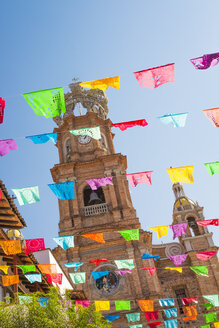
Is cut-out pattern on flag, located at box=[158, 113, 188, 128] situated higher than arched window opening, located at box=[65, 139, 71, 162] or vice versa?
arched window opening, located at box=[65, 139, 71, 162]

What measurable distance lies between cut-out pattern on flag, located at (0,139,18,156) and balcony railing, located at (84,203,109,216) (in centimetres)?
1517

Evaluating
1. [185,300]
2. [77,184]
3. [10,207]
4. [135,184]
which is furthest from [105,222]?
[10,207]

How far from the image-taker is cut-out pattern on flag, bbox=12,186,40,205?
50.2ft

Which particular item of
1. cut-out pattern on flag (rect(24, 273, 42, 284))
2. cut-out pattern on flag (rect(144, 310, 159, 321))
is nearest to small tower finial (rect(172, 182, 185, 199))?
cut-out pattern on flag (rect(144, 310, 159, 321))

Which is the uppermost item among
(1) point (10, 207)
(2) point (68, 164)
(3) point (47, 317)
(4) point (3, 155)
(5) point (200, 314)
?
(2) point (68, 164)

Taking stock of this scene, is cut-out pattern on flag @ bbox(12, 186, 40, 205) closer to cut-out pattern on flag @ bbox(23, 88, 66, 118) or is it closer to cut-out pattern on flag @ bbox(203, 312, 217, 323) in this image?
cut-out pattern on flag @ bbox(23, 88, 66, 118)

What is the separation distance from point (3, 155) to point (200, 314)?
18.7 metres

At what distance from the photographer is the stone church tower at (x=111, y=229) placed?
82.0ft

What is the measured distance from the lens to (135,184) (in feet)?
59.2

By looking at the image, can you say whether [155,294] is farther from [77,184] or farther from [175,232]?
[77,184]

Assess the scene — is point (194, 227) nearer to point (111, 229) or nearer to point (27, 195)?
point (111, 229)

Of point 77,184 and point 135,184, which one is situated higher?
point 77,184

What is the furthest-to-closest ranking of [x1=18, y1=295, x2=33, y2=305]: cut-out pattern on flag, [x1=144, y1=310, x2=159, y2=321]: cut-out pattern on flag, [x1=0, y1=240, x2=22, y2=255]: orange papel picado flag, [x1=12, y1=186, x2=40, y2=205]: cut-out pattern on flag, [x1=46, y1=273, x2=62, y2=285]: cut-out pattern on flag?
[x1=144, y1=310, x2=159, y2=321]: cut-out pattern on flag → [x1=46, y1=273, x2=62, y2=285]: cut-out pattern on flag → [x1=12, y1=186, x2=40, y2=205]: cut-out pattern on flag → [x1=0, y1=240, x2=22, y2=255]: orange papel picado flag → [x1=18, y1=295, x2=33, y2=305]: cut-out pattern on flag

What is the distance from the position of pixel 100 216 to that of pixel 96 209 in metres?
0.75
